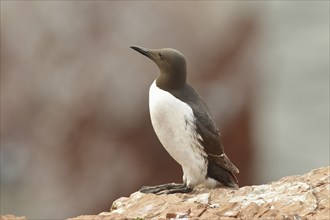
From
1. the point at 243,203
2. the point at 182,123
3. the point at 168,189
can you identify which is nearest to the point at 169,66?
the point at 182,123

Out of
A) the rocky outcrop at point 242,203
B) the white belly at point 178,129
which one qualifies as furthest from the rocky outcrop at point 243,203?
the white belly at point 178,129

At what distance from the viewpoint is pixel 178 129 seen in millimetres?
3119

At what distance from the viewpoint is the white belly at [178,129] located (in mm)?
3107

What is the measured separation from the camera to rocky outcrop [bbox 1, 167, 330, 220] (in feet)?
8.64

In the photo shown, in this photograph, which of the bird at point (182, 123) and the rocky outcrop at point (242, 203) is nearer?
the rocky outcrop at point (242, 203)

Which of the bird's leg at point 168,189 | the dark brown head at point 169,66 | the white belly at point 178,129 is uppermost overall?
the dark brown head at point 169,66

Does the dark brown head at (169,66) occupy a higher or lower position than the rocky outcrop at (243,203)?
higher

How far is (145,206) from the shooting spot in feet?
9.86

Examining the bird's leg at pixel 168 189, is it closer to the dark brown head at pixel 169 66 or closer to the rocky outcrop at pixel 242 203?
the rocky outcrop at pixel 242 203

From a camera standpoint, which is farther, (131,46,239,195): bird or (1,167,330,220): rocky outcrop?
(131,46,239,195): bird

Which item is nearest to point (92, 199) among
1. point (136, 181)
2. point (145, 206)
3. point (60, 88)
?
point (136, 181)

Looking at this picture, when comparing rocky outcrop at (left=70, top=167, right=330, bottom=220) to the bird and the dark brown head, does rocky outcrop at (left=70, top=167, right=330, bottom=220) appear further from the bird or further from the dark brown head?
the dark brown head

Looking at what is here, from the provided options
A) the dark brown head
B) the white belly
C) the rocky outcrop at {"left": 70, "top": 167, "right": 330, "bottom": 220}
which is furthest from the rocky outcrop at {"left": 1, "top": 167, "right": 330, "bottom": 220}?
→ the dark brown head

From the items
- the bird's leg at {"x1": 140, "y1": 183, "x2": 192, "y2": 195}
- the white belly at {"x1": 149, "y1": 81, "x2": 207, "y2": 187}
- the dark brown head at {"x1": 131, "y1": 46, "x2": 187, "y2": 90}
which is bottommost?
the bird's leg at {"x1": 140, "y1": 183, "x2": 192, "y2": 195}
